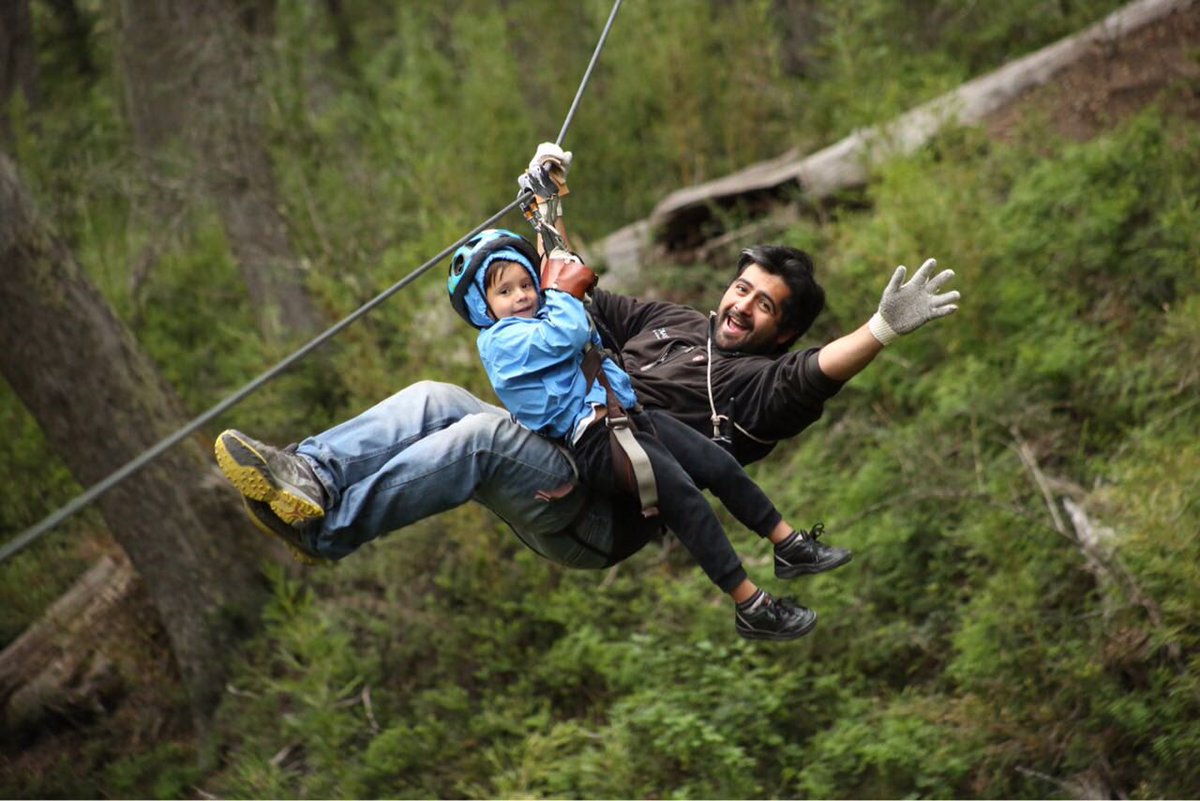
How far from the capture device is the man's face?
4.36 metres

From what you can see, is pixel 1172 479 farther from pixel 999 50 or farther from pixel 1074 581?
pixel 999 50

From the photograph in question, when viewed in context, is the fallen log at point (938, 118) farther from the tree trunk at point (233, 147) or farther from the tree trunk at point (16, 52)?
the tree trunk at point (16, 52)

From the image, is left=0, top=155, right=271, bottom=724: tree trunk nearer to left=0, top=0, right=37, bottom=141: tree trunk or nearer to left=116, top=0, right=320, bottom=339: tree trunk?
left=116, top=0, right=320, bottom=339: tree trunk

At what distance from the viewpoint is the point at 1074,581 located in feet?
22.0

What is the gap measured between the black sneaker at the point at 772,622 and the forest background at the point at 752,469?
2.73 metres

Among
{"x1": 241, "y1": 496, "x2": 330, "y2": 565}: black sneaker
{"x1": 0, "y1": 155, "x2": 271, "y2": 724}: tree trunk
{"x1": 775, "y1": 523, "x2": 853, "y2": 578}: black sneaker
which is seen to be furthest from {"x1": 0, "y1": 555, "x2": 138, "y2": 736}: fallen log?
{"x1": 775, "y1": 523, "x2": 853, "y2": 578}: black sneaker

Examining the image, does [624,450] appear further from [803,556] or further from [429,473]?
[803,556]

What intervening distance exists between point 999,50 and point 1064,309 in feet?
14.2

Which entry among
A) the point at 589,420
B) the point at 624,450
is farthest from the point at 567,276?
the point at 624,450

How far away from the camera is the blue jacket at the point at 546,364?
370cm

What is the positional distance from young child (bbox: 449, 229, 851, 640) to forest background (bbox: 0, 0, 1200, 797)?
282 cm

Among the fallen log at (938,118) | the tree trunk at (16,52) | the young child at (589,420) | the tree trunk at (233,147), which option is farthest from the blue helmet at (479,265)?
the tree trunk at (16,52)

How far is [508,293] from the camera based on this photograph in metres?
3.84

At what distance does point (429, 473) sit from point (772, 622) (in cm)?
120
